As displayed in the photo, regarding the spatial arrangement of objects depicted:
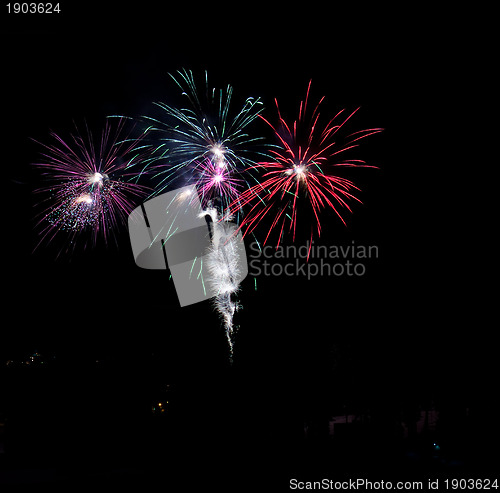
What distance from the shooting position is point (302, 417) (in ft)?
57.1

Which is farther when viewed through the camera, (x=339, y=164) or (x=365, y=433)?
(x=365, y=433)

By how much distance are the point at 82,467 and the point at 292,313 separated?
954 centimetres

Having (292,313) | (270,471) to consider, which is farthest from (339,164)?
(292,313)

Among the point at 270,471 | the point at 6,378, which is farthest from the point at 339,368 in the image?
the point at 6,378

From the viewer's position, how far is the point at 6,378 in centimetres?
1569

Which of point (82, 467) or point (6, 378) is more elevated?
point (6, 378)

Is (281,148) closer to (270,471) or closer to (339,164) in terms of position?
(339,164)

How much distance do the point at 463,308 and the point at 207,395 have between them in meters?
10.6

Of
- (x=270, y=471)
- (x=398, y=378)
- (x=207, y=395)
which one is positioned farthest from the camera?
(x=398, y=378)

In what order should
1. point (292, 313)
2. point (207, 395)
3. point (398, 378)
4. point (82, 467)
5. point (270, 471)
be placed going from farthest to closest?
point (398, 378) → point (292, 313) → point (207, 395) → point (82, 467) → point (270, 471)

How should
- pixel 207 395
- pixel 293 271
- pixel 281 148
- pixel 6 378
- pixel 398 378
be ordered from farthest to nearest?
pixel 398 378 → pixel 207 395 → pixel 6 378 → pixel 293 271 → pixel 281 148

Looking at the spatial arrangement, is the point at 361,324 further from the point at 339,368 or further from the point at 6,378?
the point at 6,378

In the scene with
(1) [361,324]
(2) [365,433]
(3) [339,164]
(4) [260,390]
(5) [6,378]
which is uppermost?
(3) [339,164]

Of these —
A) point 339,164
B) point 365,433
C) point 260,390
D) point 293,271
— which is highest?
point 339,164
